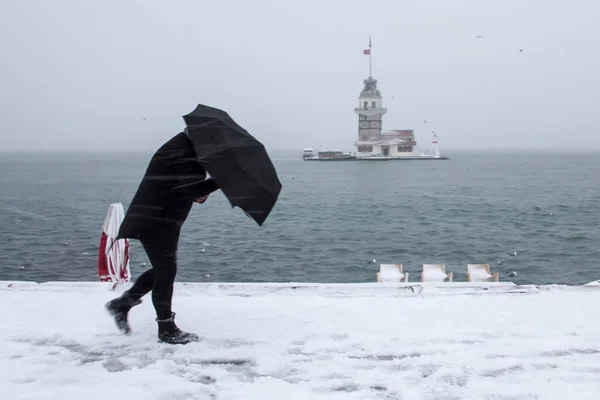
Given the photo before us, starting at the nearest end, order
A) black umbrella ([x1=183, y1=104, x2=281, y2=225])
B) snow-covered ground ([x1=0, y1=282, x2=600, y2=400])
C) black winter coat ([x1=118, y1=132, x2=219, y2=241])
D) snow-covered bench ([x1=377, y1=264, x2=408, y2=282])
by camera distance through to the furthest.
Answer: snow-covered ground ([x1=0, y1=282, x2=600, y2=400])
black umbrella ([x1=183, y1=104, x2=281, y2=225])
black winter coat ([x1=118, y1=132, x2=219, y2=241])
snow-covered bench ([x1=377, y1=264, x2=408, y2=282])

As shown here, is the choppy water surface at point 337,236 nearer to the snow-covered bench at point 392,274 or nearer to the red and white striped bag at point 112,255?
the snow-covered bench at point 392,274

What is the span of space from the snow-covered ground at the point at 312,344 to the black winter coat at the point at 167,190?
2.74 ft

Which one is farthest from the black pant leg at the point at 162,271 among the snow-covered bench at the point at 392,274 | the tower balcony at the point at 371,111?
the tower balcony at the point at 371,111

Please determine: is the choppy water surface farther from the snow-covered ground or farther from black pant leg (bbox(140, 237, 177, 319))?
black pant leg (bbox(140, 237, 177, 319))

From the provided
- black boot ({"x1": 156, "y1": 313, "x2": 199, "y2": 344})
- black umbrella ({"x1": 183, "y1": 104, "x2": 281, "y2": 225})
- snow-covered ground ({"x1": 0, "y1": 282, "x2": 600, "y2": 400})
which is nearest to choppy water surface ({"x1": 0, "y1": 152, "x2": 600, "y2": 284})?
snow-covered ground ({"x1": 0, "y1": 282, "x2": 600, "y2": 400})

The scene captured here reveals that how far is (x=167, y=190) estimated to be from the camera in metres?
3.44

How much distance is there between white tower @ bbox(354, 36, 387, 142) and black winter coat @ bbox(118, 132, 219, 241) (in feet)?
310

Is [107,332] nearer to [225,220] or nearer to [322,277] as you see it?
[322,277]

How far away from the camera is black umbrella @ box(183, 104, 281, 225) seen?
326 centimetres

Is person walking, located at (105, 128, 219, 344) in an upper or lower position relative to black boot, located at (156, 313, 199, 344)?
upper

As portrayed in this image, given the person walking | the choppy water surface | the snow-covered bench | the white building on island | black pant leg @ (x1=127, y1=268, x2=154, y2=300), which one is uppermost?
the white building on island

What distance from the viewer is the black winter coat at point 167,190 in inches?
133

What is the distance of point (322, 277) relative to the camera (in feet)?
61.0

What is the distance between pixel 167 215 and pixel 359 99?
318 feet
